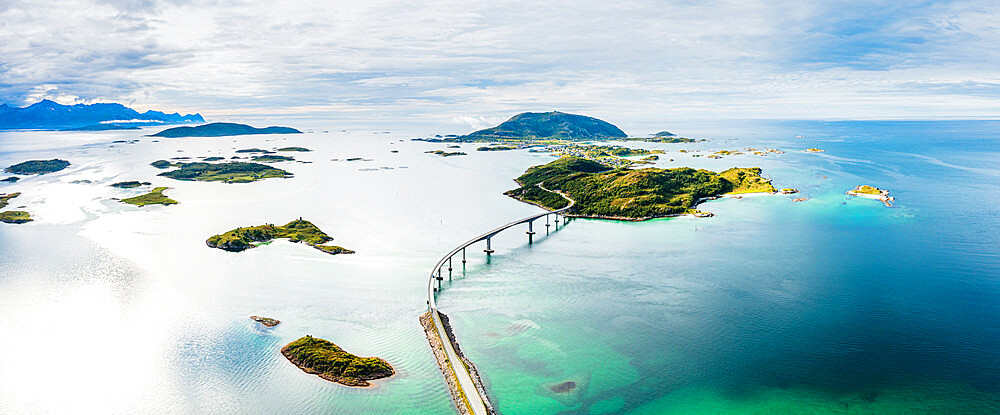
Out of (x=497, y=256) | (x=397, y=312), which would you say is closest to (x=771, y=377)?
(x=397, y=312)

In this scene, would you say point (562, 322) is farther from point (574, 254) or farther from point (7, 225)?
point (7, 225)

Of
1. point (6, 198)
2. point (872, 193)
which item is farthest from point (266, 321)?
point (872, 193)

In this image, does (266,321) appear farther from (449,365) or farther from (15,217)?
(15,217)

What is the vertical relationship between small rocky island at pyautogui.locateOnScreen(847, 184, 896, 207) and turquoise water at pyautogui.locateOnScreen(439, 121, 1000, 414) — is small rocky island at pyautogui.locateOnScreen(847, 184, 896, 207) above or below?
above

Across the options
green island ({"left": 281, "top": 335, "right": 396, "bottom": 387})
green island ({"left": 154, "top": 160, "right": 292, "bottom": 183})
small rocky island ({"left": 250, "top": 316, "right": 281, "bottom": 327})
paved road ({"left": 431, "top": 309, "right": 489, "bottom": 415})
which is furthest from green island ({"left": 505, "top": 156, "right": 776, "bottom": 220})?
green island ({"left": 154, "top": 160, "right": 292, "bottom": 183})

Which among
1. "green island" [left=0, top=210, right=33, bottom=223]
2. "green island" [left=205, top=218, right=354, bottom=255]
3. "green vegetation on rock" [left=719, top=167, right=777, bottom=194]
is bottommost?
"green island" [left=205, top=218, right=354, bottom=255]

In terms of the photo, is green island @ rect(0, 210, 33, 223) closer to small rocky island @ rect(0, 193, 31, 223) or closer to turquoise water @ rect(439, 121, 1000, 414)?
small rocky island @ rect(0, 193, 31, 223)
